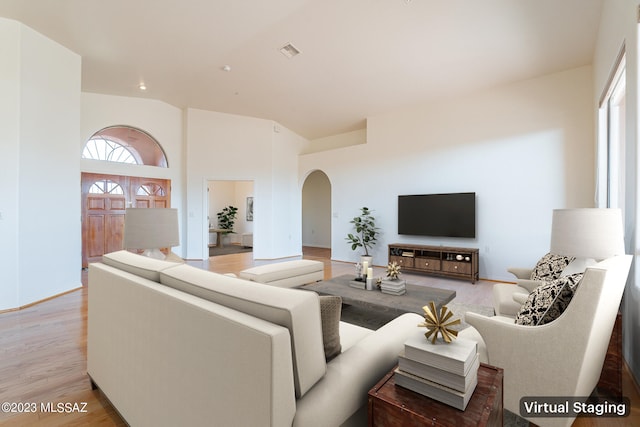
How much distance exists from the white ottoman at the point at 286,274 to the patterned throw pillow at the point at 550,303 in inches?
102

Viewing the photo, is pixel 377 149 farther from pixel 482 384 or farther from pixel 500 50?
pixel 482 384

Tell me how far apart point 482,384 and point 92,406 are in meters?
2.20

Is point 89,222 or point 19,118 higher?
point 19,118

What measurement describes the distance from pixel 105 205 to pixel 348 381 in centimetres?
664

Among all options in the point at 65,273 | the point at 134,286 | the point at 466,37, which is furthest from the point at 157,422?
the point at 466,37

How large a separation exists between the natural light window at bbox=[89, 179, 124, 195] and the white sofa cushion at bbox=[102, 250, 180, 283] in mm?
4902

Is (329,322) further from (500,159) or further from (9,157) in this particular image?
(500,159)

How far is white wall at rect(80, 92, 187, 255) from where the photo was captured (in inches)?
221

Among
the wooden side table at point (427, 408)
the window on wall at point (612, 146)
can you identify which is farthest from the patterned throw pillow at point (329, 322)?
the window on wall at point (612, 146)

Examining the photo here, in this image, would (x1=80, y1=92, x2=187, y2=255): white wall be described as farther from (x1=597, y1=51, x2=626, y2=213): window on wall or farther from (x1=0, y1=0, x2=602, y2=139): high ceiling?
(x1=597, y1=51, x2=626, y2=213): window on wall

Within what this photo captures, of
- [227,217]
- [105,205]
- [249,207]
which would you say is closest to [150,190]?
[105,205]

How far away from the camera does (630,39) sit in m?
2.13

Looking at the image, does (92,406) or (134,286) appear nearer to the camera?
(134,286)

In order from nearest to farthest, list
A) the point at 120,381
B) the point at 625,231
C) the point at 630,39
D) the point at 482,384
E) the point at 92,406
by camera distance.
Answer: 1. the point at 482,384
2. the point at 120,381
3. the point at 92,406
4. the point at 630,39
5. the point at 625,231
